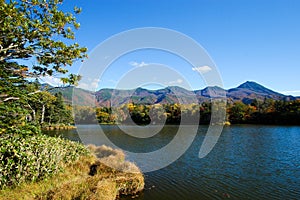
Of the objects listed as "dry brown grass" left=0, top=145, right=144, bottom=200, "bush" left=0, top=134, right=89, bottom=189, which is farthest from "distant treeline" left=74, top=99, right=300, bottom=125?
"bush" left=0, top=134, right=89, bottom=189

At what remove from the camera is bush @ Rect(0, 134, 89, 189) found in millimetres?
9656

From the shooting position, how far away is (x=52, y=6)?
12.8 metres

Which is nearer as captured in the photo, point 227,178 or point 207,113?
point 227,178

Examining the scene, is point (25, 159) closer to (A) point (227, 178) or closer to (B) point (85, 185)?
(B) point (85, 185)

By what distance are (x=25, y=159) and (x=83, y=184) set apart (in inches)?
115

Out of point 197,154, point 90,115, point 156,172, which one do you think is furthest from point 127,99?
point 156,172

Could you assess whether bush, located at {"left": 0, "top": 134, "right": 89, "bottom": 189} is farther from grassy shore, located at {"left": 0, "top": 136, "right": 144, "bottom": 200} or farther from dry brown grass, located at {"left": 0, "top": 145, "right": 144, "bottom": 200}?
dry brown grass, located at {"left": 0, "top": 145, "right": 144, "bottom": 200}

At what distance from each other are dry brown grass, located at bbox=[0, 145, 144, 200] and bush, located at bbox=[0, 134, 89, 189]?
443mm

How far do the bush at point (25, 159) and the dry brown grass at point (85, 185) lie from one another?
0.44m

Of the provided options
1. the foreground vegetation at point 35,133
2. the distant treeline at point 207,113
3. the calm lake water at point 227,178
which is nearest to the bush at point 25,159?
the foreground vegetation at point 35,133

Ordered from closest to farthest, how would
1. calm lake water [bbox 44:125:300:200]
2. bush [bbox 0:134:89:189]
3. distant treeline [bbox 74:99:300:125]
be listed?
bush [bbox 0:134:89:189] → calm lake water [bbox 44:125:300:200] → distant treeline [bbox 74:99:300:125]

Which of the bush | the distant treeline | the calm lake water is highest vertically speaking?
the distant treeline

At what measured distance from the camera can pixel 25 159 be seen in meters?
10.2

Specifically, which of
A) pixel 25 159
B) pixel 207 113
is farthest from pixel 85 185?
pixel 207 113
